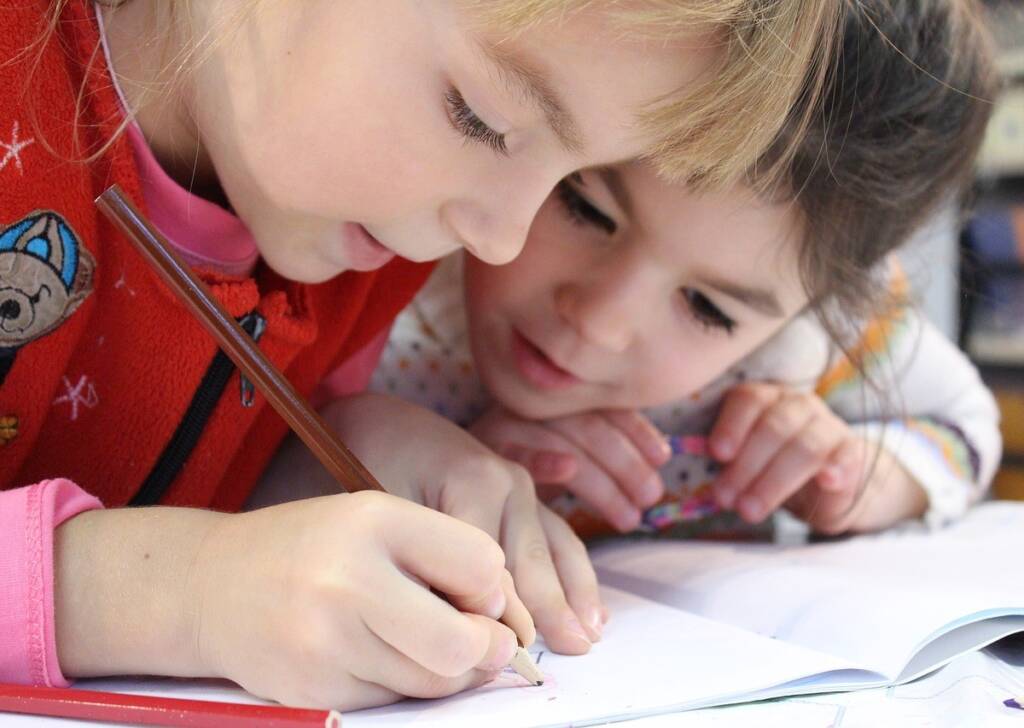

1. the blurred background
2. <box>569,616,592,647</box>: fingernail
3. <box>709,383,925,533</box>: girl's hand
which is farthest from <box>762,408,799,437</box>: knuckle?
the blurred background

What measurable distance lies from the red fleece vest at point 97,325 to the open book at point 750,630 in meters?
0.17

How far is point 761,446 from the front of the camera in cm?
80

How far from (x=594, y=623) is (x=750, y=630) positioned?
0.26ft

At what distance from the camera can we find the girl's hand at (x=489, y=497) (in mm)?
520

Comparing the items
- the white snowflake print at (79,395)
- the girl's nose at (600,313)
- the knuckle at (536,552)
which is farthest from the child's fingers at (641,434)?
the white snowflake print at (79,395)

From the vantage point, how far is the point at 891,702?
43cm

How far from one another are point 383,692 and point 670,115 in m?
0.25

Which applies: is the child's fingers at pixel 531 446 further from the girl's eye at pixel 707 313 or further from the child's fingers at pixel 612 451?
the girl's eye at pixel 707 313

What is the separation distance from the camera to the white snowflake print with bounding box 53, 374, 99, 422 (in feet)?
1.85

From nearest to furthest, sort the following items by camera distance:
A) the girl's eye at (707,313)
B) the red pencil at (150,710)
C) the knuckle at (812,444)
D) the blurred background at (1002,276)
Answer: the red pencil at (150,710), the girl's eye at (707,313), the knuckle at (812,444), the blurred background at (1002,276)

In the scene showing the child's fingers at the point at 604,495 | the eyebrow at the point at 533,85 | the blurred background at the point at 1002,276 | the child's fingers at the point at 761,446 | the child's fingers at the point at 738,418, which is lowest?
the blurred background at the point at 1002,276

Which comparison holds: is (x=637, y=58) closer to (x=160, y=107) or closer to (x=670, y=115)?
(x=670, y=115)

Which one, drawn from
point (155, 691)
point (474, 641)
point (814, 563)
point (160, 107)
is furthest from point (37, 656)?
point (814, 563)

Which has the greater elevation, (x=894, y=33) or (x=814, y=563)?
(x=894, y=33)
